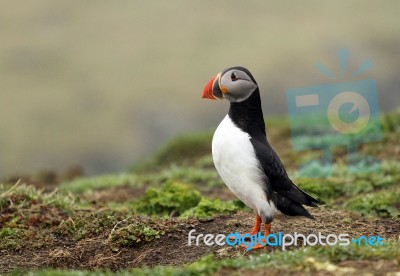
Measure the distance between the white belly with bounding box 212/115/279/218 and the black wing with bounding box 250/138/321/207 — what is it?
7 centimetres

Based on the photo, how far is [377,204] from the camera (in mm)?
10352

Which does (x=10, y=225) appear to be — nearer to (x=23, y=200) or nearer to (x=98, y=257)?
(x=23, y=200)

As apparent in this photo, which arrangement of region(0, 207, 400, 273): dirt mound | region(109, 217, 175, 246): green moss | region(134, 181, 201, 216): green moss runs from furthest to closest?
region(134, 181, 201, 216): green moss, region(109, 217, 175, 246): green moss, region(0, 207, 400, 273): dirt mound

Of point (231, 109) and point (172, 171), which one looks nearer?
point (231, 109)

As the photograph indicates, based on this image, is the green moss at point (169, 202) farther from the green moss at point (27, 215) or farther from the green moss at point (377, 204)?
the green moss at point (377, 204)

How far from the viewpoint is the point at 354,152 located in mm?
15766

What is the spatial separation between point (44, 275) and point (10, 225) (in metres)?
3.51

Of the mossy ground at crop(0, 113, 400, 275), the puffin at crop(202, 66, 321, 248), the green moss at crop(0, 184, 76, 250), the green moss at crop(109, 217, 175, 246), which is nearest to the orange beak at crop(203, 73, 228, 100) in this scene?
the puffin at crop(202, 66, 321, 248)

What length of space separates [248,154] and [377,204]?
3740 mm

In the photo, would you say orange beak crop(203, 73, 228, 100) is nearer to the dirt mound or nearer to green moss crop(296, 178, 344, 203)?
the dirt mound

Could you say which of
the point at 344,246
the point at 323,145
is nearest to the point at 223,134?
the point at 344,246

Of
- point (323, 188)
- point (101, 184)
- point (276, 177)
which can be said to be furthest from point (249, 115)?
point (101, 184)

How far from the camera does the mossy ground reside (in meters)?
6.51

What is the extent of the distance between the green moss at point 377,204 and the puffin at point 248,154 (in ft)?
9.56
